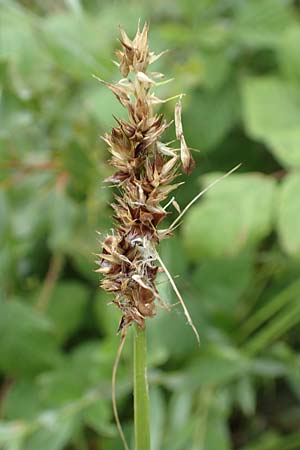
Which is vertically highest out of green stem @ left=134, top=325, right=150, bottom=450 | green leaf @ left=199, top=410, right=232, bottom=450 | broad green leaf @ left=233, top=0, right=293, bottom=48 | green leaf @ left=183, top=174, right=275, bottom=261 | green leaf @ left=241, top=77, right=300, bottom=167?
broad green leaf @ left=233, top=0, right=293, bottom=48

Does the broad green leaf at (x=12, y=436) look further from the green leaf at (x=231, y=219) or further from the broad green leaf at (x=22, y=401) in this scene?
the green leaf at (x=231, y=219)

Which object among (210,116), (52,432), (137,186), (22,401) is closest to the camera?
(137,186)

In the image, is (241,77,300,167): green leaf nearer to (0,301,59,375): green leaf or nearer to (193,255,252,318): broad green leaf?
(193,255,252,318): broad green leaf

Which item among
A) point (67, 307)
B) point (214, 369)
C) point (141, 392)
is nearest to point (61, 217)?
point (67, 307)

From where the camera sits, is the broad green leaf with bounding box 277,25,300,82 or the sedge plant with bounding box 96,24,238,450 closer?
the sedge plant with bounding box 96,24,238,450

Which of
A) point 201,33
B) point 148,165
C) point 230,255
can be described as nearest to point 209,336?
point 230,255

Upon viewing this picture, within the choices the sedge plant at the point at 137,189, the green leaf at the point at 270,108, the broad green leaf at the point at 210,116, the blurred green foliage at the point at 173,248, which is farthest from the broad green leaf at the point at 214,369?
the sedge plant at the point at 137,189

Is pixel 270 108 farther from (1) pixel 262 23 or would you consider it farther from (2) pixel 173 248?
(2) pixel 173 248

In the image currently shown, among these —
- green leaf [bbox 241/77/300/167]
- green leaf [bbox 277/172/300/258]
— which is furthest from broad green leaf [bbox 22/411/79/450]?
green leaf [bbox 241/77/300/167]
